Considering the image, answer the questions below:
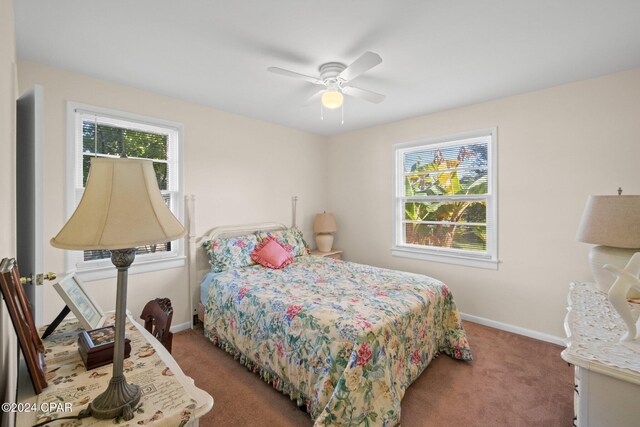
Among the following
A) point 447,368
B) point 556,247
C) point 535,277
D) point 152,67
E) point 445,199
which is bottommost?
point 447,368

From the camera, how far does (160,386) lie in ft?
3.23

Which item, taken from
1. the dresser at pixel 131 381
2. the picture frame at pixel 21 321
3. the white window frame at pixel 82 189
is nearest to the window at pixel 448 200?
the white window frame at pixel 82 189

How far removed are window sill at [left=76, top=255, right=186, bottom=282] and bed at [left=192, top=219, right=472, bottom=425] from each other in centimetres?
43

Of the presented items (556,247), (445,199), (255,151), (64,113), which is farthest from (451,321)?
(64,113)

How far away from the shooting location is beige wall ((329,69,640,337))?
2.48m

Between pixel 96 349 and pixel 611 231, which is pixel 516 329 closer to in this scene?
pixel 611 231

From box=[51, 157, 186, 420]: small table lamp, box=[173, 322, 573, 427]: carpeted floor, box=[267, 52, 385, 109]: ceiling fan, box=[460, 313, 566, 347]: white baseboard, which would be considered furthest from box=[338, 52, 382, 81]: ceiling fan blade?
box=[460, 313, 566, 347]: white baseboard

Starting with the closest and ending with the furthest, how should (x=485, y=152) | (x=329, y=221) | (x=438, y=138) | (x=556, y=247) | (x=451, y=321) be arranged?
(x=451, y=321)
(x=556, y=247)
(x=485, y=152)
(x=438, y=138)
(x=329, y=221)

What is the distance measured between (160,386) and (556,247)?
3.40m

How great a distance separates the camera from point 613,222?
175 centimetres

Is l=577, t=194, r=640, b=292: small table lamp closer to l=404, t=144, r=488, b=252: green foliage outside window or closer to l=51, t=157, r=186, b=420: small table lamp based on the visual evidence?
l=404, t=144, r=488, b=252: green foliage outside window

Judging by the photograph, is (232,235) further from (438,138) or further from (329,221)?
(438,138)

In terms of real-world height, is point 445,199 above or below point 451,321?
above

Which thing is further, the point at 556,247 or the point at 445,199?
the point at 445,199
